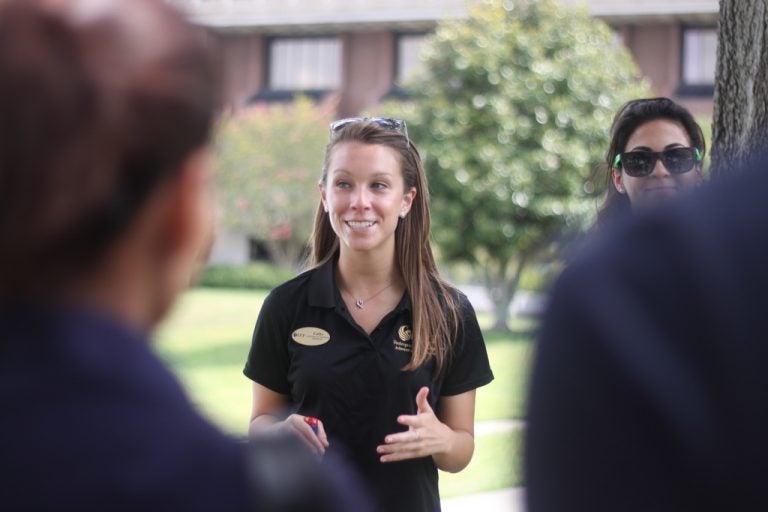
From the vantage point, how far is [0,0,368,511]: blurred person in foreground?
950 mm

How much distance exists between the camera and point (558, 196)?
63.2 ft

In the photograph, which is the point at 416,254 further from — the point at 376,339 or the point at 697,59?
the point at 697,59

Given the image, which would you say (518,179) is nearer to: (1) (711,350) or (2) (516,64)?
(2) (516,64)

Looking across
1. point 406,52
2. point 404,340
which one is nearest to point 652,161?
point 404,340

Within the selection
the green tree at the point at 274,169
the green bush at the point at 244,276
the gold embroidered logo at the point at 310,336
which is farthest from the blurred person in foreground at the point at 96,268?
the green bush at the point at 244,276

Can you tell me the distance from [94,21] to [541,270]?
597 millimetres

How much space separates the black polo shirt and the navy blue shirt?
6.98 feet

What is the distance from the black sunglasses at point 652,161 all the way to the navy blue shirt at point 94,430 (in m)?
2.89

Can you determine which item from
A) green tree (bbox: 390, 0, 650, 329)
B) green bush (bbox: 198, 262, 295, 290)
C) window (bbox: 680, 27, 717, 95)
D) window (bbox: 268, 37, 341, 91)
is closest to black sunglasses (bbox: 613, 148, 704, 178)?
green tree (bbox: 390, 0, 650, 329)

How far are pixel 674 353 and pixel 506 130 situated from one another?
18.3 meters

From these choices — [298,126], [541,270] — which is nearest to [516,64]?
[298,126]

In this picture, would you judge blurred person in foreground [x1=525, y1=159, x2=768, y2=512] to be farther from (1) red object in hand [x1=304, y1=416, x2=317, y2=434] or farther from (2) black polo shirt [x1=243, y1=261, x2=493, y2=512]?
(2) black polo shirt [x1=243, y1=261, x2=493, y2=512]

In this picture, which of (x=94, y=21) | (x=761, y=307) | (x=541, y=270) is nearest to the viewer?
(x=761, y=307)

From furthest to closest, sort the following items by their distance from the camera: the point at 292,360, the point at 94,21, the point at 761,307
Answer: the point at 292,360 → the point at 94,21 → the point at 761,307
